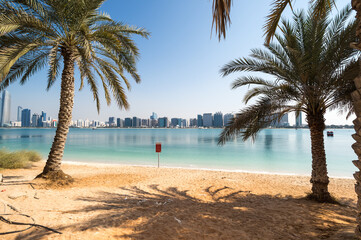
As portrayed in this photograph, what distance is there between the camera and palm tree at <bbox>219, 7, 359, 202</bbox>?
16.4 ft

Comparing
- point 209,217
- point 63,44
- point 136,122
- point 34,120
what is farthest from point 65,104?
point 34,120

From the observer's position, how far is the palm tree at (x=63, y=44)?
5.68 m

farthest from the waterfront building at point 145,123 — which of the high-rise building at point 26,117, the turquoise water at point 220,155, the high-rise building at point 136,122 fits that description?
the turquoise water at point 220,155

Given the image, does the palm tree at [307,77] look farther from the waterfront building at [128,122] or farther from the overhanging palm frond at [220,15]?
the waterfront building at [128,122]

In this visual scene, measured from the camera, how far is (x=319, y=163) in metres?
5.56

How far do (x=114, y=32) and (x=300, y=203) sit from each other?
8.98 metres

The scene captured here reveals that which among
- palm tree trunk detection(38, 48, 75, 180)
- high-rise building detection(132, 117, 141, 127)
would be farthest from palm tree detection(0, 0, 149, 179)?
high-rise building detection(132, 117, 141, 127)

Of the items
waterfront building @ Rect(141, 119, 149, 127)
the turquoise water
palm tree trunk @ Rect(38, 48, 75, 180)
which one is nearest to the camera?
palm tree trunk @ Rect(38, 48, 75, 180)

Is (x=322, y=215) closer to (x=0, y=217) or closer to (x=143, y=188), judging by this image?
(x=143, y=188)

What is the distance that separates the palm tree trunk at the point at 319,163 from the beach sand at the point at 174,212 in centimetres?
37

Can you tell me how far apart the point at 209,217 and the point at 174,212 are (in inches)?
34.2

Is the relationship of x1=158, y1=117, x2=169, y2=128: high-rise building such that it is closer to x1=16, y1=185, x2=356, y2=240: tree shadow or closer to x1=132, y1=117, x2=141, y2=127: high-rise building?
x1=132, y1=117, x2=141, y2=127: high-rise building

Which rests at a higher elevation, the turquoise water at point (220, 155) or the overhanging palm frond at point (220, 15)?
the overhanging palm frond at point (220, 15)

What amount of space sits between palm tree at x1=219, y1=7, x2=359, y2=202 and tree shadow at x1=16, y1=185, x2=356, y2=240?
5.13ft
